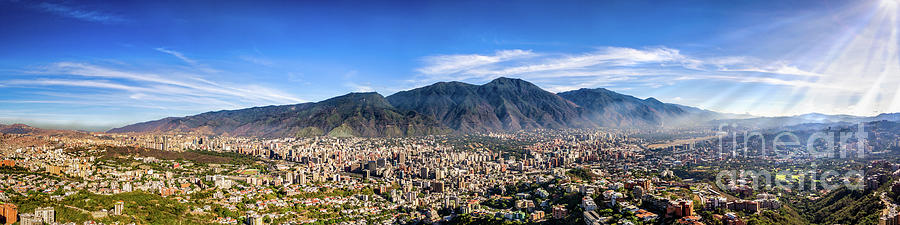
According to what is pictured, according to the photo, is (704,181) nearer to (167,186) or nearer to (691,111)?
(167,186)

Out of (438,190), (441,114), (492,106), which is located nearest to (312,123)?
(441,114)

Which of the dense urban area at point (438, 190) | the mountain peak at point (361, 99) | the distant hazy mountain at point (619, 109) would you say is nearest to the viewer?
the dense urban area at point (438, 190)

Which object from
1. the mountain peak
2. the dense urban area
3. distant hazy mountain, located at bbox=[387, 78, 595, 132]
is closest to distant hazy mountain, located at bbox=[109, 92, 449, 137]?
the mountain peak

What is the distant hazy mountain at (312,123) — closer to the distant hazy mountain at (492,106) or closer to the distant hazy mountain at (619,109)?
the distant hazy mountain at (492,106)

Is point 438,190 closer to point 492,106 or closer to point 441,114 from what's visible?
point 441,114

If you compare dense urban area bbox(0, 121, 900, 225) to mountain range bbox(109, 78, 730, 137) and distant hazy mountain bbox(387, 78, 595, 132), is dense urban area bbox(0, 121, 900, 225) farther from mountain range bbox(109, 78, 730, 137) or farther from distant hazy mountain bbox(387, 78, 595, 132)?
A: distant hazy mountain bbox(387, 78, 595, 132)

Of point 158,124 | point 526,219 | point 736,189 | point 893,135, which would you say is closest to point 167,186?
point 526,219

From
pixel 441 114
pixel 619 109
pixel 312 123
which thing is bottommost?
pixel 312 123

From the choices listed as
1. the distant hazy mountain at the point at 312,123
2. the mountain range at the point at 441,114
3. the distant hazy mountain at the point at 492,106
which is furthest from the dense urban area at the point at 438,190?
the distant hazy mountain at the point at 492,106
